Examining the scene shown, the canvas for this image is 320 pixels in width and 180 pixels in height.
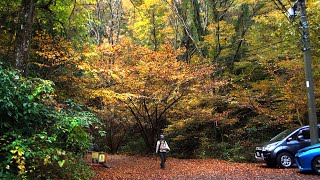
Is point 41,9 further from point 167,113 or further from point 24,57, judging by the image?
point 167,113

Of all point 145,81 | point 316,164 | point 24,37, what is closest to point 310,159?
point 316,164

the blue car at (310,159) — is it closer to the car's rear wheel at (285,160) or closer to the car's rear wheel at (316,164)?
the car's rear wheel at (316,164)

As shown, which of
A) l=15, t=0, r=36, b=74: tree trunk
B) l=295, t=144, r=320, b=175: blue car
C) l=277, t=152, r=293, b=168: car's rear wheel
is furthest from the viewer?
l=277, t=152, r=293, b=168: car's rear wheel

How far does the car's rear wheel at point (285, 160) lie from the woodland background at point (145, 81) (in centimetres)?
395

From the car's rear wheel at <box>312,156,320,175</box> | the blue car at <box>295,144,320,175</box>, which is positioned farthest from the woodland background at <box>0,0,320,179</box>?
the car's rear wheel at <box>312,156,320,175</box>

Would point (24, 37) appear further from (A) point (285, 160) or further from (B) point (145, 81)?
(A) point (285, 160)

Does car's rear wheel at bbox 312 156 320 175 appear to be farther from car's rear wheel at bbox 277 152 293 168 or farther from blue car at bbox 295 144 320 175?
car's rear wheel at bbox 277 152 293 168

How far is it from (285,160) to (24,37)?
10.6 metres

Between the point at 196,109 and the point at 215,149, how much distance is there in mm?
2833

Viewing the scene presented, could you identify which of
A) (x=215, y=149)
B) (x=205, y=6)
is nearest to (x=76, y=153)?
(x=215, y=149)

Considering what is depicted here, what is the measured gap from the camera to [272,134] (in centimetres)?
1978

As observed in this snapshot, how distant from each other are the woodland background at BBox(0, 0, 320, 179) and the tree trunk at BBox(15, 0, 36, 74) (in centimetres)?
3

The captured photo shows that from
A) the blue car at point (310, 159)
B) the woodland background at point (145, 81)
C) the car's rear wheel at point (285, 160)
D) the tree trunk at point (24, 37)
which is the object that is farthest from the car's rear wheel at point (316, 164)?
the tree trunk at point (24, 37)

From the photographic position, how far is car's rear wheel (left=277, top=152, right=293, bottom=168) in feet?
40.1
